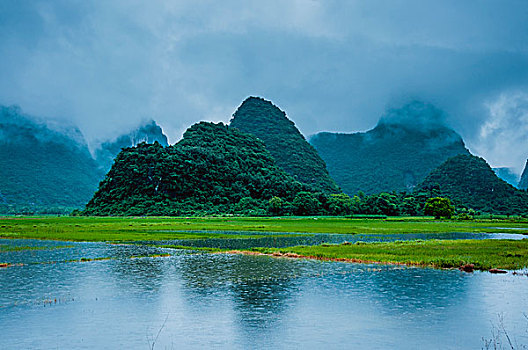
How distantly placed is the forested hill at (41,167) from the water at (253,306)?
91752mm

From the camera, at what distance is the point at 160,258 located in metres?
23.5

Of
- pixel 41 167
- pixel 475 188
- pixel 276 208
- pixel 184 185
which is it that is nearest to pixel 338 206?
pixel 276 208

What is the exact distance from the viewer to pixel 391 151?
175875 mm

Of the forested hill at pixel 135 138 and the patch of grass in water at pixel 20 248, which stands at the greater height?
the forested hill at pixel 135 138

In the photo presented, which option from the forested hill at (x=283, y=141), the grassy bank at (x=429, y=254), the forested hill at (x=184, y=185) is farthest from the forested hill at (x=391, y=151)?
the grassy bank at (x=429, y=254)

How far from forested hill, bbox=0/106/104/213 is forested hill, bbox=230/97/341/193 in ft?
181

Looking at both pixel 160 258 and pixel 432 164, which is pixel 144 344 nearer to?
pixel 160 258

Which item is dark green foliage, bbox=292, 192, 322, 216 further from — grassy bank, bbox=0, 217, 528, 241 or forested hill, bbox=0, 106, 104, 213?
forested hill, bbox=0, 106, 104, 213

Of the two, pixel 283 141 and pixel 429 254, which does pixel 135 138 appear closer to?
pixel 283 141

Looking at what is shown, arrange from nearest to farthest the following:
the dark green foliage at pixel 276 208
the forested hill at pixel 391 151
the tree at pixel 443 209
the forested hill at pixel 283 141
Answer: the tree at pixel 443 209 < the dark green foliage at pixel 276 208 < the forested hill at pixel 283 141 < the forested hill at pixel 391 151

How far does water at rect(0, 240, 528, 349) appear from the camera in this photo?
33.1 feet

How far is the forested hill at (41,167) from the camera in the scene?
114 m

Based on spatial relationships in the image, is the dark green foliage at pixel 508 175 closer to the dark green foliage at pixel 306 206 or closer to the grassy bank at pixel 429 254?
the dark green foliage at pixel 306 206

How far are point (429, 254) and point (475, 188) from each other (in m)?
93.1
